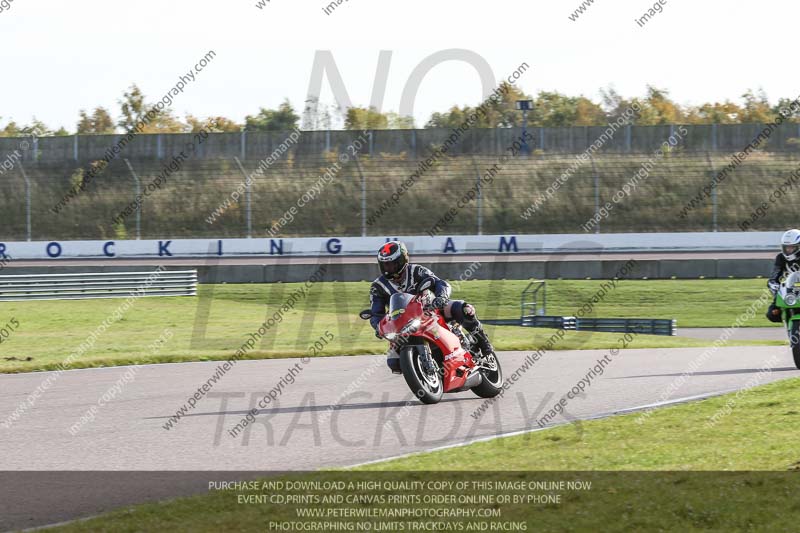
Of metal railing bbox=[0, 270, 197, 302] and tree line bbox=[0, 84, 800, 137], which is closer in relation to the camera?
metal railing bbox=[0, 270, 197, 302]

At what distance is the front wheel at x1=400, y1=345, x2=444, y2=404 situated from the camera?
34.3 feet

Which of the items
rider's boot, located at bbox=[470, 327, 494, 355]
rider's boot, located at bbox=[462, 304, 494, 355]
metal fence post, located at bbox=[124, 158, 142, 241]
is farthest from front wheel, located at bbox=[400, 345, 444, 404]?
metal fence post, located at bbox=[124, 158, 142, 241]

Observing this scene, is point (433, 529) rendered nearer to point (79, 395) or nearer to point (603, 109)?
point (79, 395)

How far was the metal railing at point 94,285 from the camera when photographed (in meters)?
32.1

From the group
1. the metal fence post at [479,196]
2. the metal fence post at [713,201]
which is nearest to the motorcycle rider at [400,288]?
the metal fence post at [479,196]

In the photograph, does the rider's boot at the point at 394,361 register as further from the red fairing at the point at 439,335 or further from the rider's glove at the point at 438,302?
the rider's glove at the point at 438,302

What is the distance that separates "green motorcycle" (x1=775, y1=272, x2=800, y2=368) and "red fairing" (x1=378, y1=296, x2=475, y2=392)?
4.69 meters

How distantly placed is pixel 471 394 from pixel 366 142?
42501 millimetres

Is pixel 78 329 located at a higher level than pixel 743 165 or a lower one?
A: lower

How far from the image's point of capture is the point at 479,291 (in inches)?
1347

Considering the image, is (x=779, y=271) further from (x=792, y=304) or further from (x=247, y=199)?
(x=247, y=199)

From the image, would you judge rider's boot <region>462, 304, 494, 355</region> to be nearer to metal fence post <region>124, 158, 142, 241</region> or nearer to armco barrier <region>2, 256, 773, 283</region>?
armco barrier <region>2, 256, 773, 283</region>

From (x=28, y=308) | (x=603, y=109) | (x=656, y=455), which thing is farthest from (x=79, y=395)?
(x=603, y=109)

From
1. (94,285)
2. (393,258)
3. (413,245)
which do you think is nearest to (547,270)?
(413,245)
